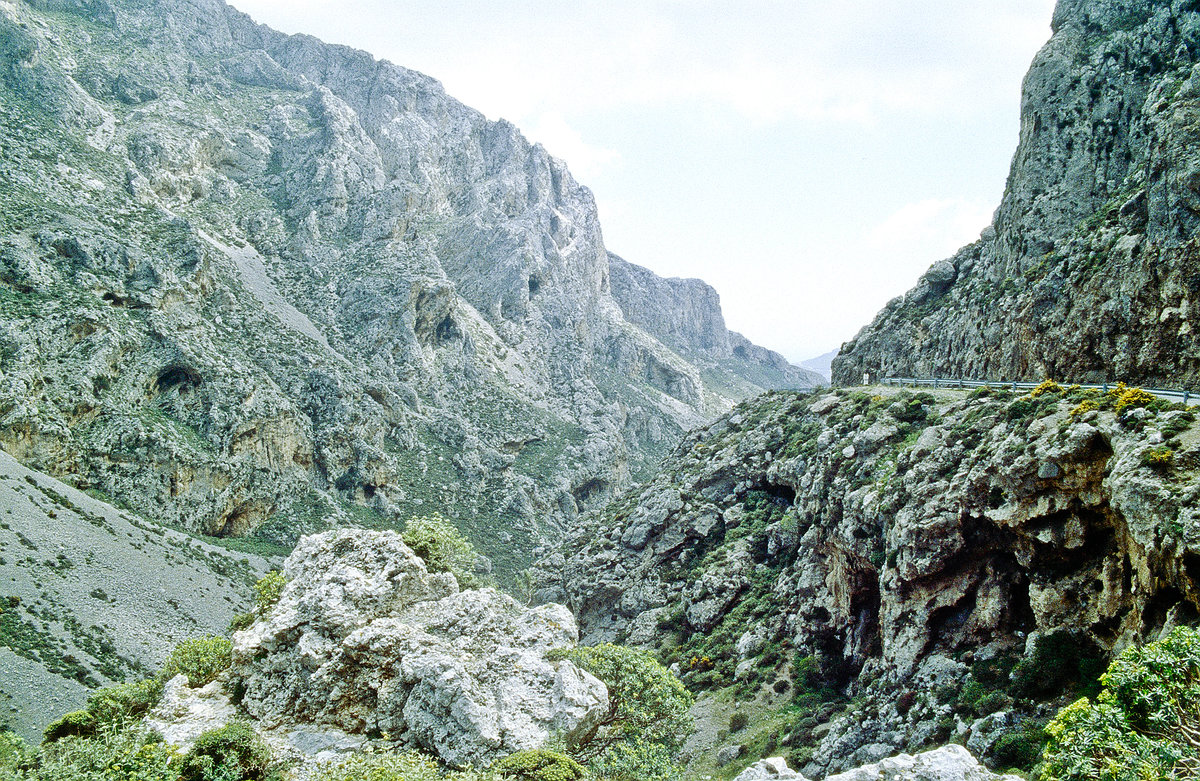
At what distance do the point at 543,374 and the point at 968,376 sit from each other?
122 meters

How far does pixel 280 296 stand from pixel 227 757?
124 m

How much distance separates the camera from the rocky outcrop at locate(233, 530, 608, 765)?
20.1 metres

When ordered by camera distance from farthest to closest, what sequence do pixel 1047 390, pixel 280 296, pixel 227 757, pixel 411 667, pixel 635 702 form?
pixel 280 296
pixel 1047 390
pixel 635 702
pixel 411 667
pixel 227 757

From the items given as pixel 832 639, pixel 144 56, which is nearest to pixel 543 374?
pixel 144 56

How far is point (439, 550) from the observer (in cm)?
3619

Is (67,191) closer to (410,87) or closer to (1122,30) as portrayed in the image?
(410,87)

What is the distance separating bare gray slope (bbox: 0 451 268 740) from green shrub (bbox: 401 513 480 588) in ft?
103

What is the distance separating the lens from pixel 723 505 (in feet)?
203

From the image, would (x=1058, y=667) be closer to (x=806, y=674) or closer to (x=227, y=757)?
(x=806, y=674)

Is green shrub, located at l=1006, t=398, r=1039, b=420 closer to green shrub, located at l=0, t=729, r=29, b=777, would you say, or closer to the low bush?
the low bush

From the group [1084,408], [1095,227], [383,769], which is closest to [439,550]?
[383,769]

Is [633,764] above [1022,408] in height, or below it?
below

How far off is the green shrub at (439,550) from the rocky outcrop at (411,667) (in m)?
6.16

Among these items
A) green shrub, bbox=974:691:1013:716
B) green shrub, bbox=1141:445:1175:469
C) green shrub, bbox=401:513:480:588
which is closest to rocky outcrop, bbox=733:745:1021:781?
green shrub, bbox=1141:445:1175:469
